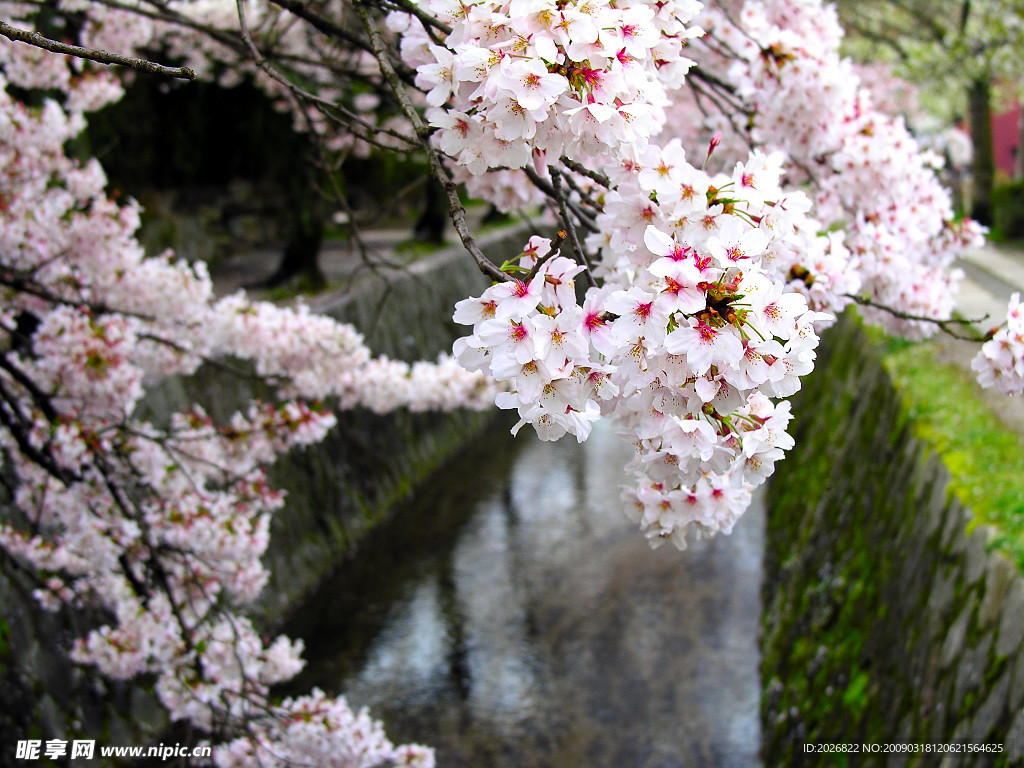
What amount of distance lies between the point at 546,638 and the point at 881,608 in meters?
3.32

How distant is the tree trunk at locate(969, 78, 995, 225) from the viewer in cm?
1409

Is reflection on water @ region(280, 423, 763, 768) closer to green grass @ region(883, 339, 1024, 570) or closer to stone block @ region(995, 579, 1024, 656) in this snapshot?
green grass @ region(883, 339, 1024, 570)

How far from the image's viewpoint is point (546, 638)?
712 cm

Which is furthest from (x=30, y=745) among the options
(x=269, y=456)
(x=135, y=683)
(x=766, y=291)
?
(x=766, y=291)

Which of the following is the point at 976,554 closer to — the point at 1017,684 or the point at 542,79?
the point at 1017,684

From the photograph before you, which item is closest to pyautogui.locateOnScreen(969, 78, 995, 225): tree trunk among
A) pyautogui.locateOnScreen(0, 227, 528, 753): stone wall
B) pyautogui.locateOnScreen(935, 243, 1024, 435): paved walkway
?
pyautogui.locateOnScreen(935, 243, 1024, 435): paved walkway

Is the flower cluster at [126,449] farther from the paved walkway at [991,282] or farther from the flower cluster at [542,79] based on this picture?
the paved walkway at [991,282]

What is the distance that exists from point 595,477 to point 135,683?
6.32 metres

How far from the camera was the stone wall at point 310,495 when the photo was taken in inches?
172

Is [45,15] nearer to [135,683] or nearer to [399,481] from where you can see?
[135,683]

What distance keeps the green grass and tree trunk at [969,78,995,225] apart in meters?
9.46

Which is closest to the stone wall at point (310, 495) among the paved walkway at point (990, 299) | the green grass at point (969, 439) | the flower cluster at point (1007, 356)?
the flower cluster at point (1007, 356)

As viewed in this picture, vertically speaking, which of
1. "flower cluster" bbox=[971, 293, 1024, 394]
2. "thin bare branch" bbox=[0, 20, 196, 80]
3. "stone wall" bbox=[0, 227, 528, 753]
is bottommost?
"stone wall" bbox=[0, 227, 528, 753]

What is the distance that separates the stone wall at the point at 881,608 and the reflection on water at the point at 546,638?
18.4 inches
